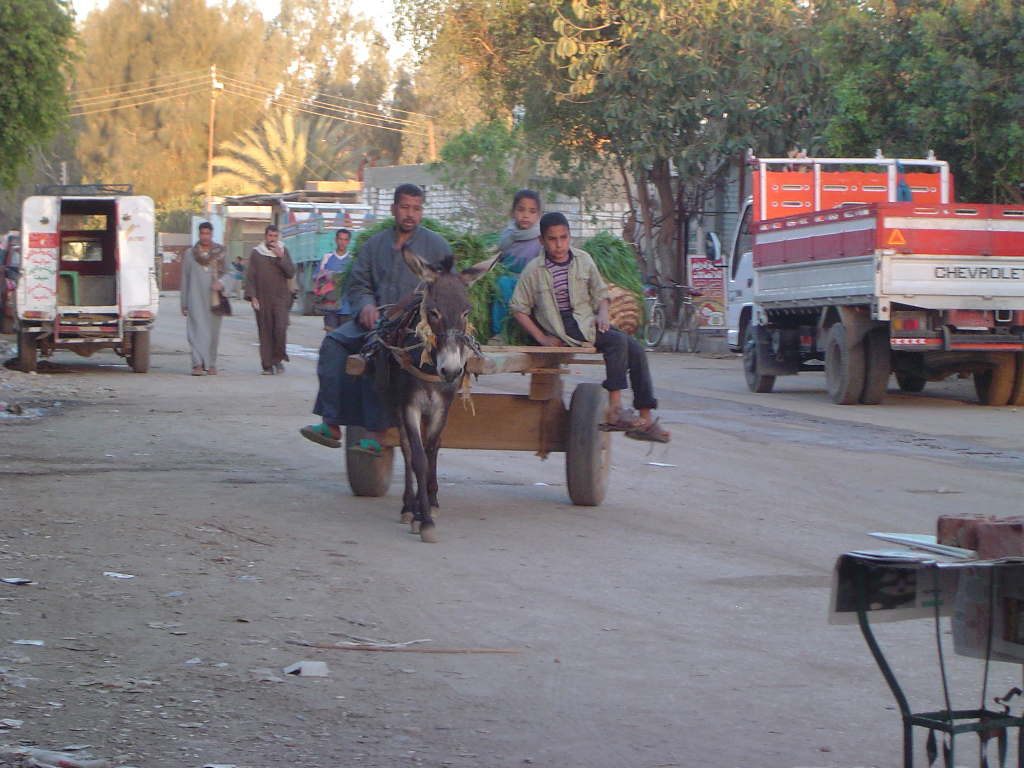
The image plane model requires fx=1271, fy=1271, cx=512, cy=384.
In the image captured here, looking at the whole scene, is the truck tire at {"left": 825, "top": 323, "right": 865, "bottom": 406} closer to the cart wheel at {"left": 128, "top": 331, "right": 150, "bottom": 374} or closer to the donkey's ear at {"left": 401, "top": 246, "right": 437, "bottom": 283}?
the cart wheel at {"left": 128, "top": 331, "right": 150, "bottom": 374}

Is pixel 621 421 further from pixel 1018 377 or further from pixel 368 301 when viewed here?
pixel 1018 377

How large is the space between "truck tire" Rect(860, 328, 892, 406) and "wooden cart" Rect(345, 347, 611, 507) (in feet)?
26.0

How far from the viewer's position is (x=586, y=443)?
789 centimetres

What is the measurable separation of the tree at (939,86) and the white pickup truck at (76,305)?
11.2 meters

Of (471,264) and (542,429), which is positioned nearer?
(542,429)

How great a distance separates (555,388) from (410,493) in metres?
1.29

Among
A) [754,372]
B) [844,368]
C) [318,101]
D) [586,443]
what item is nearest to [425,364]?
[586,443]

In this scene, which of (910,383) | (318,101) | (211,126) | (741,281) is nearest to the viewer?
(910,383)

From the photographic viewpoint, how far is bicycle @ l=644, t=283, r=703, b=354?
84.4ft

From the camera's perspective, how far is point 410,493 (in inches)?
290

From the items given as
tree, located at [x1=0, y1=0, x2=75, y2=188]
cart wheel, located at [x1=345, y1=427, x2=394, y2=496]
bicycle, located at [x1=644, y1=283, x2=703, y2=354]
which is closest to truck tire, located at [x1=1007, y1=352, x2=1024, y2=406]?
cart wheel, located at [x1=345, y1=427, x2=394, y2=496]

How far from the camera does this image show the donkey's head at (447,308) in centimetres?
643

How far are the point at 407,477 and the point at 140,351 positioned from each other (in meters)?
11.5

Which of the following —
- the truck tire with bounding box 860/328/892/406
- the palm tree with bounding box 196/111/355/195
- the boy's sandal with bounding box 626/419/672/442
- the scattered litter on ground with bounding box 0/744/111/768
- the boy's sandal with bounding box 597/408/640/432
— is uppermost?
the palm tree with bounding box 196/111/355/195
